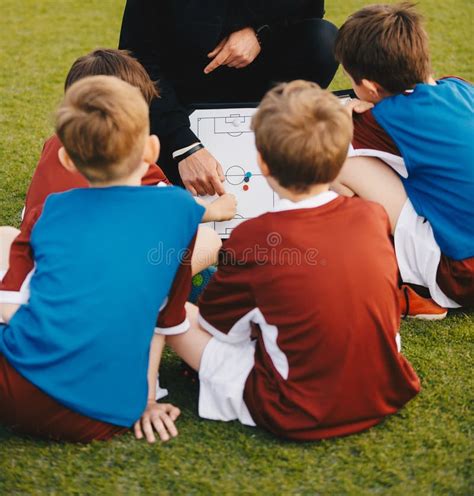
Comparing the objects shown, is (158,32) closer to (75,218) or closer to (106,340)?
(75,218)

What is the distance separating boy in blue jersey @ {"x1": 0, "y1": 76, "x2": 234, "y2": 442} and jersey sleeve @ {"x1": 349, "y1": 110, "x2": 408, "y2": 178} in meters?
0.86

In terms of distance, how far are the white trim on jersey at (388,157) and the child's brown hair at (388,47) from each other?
0.21m

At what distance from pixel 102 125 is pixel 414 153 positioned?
1068 mm

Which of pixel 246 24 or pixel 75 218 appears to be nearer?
pixel 75 218

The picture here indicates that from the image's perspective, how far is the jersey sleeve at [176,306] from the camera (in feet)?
6.31

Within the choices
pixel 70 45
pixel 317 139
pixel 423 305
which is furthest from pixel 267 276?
pixel 70 45

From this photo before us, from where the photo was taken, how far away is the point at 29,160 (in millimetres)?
3443

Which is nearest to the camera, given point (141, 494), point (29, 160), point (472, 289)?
point (141, 494)

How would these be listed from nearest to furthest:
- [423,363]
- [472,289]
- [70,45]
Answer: [423,363], [472,289], [70,45]

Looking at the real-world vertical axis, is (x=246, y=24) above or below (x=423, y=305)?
above

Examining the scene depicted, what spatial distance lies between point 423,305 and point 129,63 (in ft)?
4.04

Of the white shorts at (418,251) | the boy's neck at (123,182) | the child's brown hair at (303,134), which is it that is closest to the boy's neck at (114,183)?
the boy's neck at (123,182)

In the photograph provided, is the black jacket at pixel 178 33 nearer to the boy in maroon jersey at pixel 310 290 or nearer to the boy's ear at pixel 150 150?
the boy's ear at pixel 150 150

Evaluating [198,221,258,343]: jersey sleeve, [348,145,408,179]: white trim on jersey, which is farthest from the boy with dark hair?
[348,145,408,179]: white trim on jersey
